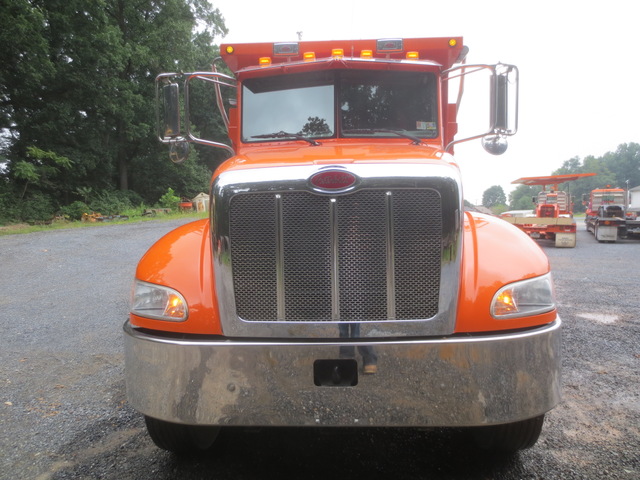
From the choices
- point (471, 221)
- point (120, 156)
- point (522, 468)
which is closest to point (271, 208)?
point (471, 221)

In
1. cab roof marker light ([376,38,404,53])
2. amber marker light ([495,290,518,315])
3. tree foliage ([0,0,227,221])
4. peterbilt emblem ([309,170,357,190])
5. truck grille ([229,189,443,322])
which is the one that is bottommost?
amber marker light ([495,290,518,315])

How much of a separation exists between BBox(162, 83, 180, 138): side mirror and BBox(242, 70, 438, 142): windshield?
517 mm

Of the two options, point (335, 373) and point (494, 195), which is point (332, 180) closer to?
point (335, 373)

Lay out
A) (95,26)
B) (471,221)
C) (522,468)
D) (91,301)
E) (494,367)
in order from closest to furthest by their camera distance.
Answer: (494,367)
(522,468)
(471,221)
(91,301)
(95,26)

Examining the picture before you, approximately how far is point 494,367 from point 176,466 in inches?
68.4

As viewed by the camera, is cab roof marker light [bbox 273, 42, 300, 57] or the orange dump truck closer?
the orange dump truck

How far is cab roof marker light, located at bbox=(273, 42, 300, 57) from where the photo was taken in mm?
3939

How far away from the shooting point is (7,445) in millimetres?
2803

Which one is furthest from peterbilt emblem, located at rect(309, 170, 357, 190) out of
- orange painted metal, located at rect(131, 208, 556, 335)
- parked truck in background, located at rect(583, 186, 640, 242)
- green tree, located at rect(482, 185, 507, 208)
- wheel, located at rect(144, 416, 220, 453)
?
green tree, located at rect(482, 185, 507, 208)

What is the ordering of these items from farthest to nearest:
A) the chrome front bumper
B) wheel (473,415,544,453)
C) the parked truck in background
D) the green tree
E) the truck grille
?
the green tree < the parked truck in background < wheel (473,415,544,453) < the truck grille < the chrome front bumper

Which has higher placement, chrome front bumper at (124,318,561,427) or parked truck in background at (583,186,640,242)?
chrome front bumper at (124,318,561,427)

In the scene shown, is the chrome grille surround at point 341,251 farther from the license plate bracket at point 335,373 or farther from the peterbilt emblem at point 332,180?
the license plate bracket at point 335,373

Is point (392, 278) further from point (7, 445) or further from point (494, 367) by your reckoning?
point (7, 445)

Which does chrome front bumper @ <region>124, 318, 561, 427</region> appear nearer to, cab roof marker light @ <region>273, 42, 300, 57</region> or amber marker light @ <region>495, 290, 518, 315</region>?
amber marker light @ <region>495, 290, 518, 315</region>
